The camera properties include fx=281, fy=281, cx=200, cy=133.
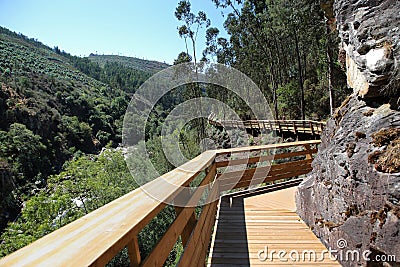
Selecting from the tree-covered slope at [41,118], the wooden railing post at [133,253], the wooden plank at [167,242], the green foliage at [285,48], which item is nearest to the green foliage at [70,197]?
the green foliage at [285,48]

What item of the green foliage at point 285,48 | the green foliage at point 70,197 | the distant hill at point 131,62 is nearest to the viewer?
the green foliage at point 70,197

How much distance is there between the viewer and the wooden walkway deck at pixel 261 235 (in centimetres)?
279

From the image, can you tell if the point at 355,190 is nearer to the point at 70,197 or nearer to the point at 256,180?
the point at 256,180

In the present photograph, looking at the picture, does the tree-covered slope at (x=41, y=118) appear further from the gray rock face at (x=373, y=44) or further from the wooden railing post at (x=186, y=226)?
the gray rock face at (x=373, y=44)

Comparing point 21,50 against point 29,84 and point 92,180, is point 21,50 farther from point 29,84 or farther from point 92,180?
point 92,180

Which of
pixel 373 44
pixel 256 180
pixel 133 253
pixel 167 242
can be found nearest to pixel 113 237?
pixel 133 253

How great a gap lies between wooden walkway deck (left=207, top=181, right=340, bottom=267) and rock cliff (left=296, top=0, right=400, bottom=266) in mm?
209

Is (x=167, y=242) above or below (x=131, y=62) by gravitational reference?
below

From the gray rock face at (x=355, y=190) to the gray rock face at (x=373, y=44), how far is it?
0.75 feet

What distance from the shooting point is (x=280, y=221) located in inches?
152

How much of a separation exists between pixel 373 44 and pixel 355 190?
5.38 feet

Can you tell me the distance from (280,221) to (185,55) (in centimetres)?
2126

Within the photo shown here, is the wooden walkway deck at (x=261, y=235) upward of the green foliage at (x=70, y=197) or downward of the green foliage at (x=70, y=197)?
upward

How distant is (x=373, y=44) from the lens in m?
3.06
